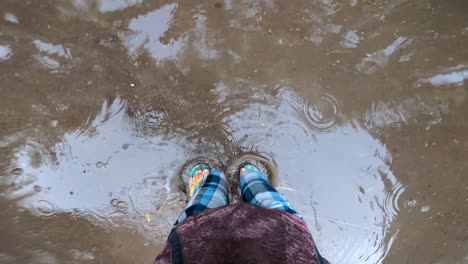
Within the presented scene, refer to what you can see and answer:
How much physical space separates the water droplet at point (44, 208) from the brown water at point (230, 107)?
16 millimetres

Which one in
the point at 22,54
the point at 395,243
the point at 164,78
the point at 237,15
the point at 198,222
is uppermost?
the point at 22,54

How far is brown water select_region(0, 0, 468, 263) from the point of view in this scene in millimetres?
2252

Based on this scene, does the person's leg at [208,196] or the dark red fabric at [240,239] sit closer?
the dark red fabric at [240,239]

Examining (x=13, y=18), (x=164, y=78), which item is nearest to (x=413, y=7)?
(x=164, y=78)

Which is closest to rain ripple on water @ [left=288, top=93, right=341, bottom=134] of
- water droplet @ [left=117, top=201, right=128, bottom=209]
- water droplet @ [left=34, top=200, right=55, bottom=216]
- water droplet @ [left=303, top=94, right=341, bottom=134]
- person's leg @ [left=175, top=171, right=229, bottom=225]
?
water droplet @ [left=303, top=94, right=341, bottom=134]

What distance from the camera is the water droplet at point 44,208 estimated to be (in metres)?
2.28

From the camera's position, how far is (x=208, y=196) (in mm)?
1875

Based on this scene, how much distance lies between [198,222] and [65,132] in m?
1.16

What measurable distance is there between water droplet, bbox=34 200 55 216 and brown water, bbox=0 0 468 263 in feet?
0.05

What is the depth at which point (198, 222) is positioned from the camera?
4.92 feet

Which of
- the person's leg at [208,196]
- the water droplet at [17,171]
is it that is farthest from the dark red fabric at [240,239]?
the water droplet at [17,171]

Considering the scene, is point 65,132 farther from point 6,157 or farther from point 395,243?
point 395,243

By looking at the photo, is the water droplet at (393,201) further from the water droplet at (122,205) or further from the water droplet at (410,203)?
the water droplet at (122,205)

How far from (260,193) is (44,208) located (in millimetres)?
1262
